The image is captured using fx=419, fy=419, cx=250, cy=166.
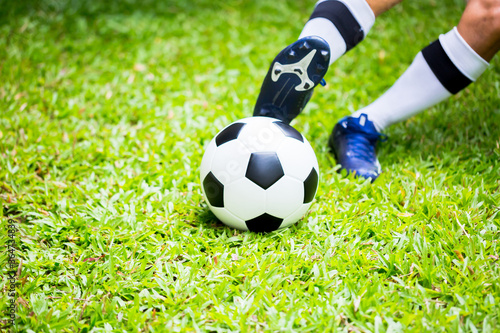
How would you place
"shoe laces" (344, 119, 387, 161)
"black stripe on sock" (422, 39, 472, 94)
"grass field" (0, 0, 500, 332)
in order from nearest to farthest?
"grass field" (0, 0, 500, 332) → "black stripe on sock" (422, 39, 472, 94) → "shoe laces" (344, 119, 387, 161)

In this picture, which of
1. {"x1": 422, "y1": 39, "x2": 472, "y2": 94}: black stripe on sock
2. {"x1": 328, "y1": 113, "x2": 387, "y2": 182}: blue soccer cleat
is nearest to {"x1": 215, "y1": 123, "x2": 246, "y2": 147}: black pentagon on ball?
{"x1": 328, "y1": 113, "x2": 387, "y2": 182}: blue soccer cleat

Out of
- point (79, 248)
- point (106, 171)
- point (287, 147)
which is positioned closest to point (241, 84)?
point (106, 171)

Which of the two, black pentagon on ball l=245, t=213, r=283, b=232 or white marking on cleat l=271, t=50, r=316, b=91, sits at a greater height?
white marking on cleat l=271, t=50, r=316, b=91

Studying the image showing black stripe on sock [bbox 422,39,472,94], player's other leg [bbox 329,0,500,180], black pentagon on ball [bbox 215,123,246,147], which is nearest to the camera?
black pentagon on ball [bbox 215,123,246,147]

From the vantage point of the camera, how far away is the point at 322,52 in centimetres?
181

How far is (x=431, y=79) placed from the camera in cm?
223

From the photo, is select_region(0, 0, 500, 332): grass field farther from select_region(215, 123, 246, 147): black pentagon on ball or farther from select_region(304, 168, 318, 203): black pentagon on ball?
select_region(215, 123, 246, 147): black pentagon on ball

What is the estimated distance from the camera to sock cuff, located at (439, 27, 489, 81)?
2078 millimetres

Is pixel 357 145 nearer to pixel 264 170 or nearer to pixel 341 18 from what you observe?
pixel 341 18

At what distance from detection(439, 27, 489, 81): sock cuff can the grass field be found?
453 millimetres

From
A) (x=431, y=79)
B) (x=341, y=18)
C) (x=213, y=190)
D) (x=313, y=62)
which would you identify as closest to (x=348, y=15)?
(x=341, y=18)

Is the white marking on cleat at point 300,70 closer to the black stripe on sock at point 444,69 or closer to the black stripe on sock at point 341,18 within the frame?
the black stripe on sock at point 341,18

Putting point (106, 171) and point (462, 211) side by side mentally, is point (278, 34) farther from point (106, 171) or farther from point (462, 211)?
point (462, 211)

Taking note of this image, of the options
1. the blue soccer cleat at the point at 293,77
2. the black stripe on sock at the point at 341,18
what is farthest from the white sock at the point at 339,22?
the blue soccer cleat at the point at 293,77
